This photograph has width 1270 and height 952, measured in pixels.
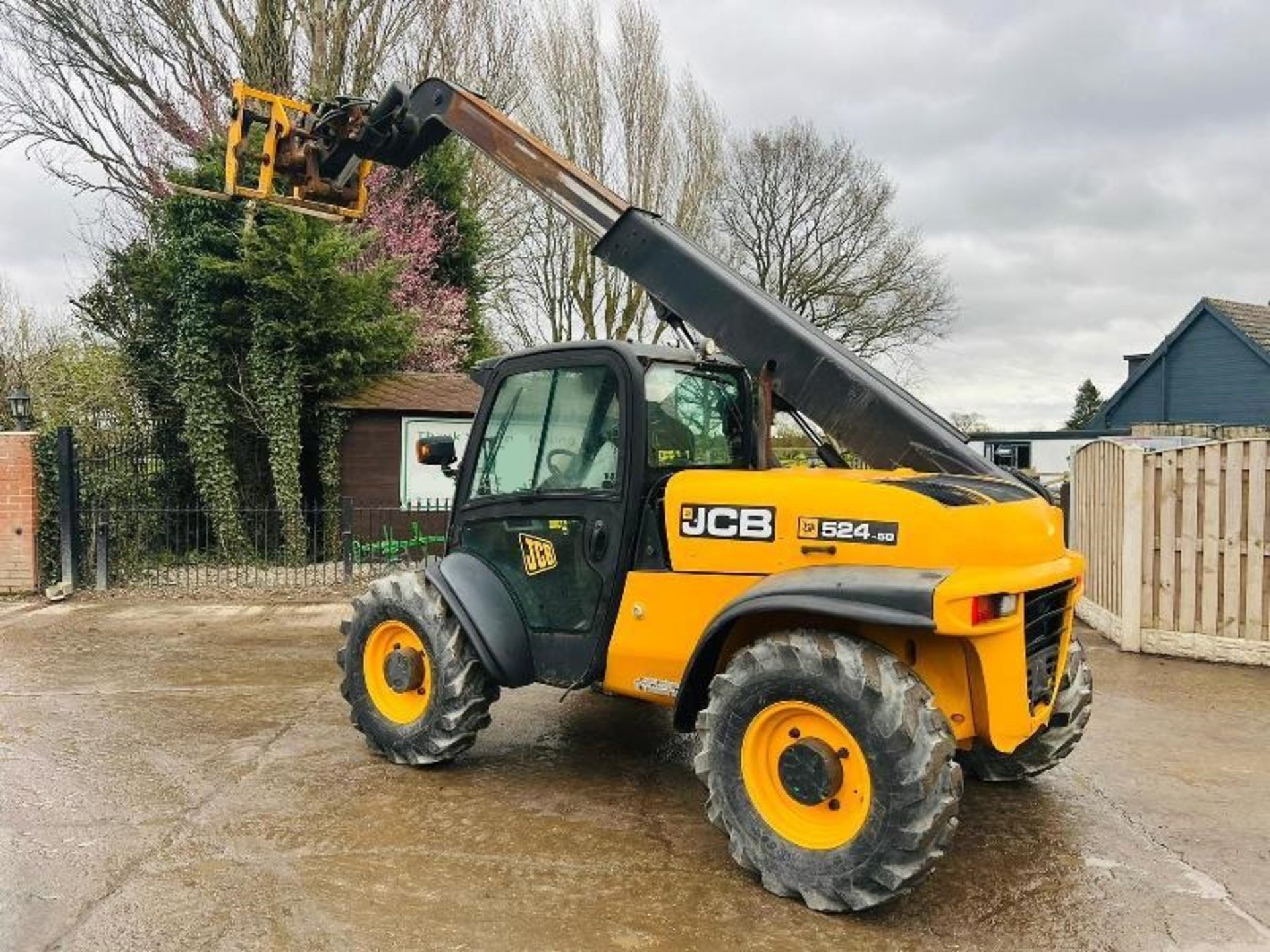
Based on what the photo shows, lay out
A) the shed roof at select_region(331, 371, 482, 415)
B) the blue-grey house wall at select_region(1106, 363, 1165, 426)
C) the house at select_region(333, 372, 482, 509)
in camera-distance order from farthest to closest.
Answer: the blue-grey house wall at select_region(1106, 363, 1165, 426), the house at select_region(333, 372, 482, 509), the shed roof at select_region(331, 371, 482, 415)

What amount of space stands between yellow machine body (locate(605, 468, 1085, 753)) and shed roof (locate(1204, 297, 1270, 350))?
24.8 metres

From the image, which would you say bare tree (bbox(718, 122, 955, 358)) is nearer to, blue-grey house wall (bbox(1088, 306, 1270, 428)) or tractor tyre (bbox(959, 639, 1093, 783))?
blue-grey house wall (bbox(1088, 306, 1270, 428))

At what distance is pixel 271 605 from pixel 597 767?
639cm

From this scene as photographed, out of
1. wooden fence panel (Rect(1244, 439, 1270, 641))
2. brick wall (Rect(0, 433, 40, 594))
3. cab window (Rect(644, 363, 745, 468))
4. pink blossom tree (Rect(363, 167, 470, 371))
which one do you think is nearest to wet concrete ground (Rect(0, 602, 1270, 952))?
wooden fence panel (Rect(1244, 439, 1270, 641))

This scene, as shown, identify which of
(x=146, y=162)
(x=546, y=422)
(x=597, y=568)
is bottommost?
(x=597, y=568)

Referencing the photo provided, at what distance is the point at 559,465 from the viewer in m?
4.55

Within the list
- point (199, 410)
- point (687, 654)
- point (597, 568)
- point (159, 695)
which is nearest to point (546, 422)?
point (597, 568)

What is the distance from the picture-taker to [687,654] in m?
4.00

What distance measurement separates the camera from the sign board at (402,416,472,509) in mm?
13078

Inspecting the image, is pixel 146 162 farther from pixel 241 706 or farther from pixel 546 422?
pixel 546 422

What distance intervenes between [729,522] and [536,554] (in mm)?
1114

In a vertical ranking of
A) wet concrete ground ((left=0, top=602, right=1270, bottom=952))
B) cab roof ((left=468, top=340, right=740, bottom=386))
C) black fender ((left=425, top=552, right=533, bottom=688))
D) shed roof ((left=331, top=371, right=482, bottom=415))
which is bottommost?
wet concrete ground ((left=0, top=602, right=1270, bottom=952))

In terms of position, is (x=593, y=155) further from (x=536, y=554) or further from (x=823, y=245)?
(x=536, y=554)

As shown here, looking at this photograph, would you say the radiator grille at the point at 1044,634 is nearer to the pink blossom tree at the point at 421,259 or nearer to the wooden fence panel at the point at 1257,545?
the wooden fence panel at the point at 1257,545
